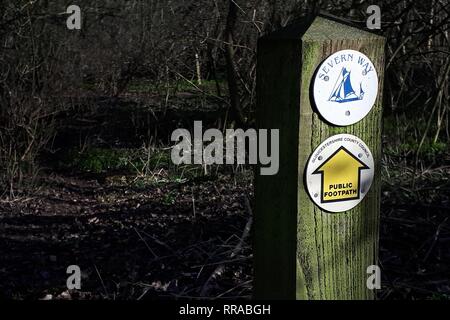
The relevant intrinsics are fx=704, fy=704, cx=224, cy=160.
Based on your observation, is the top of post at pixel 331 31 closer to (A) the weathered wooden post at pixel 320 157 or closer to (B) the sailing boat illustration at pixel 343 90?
(A) the weathered wooden post at pixel 320 157

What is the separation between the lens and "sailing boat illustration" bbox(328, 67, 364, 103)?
2145 mm

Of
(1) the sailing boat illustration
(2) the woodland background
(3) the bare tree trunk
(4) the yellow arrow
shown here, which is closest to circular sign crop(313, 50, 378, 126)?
(1) the sailing boat illustration

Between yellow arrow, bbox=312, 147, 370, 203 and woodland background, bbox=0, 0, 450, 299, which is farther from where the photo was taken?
woodland background, bbox=0, 0, 450, 299

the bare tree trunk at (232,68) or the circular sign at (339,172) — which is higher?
the bare tree trunk at (232,68)

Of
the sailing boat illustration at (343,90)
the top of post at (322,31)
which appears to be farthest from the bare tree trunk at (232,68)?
the sailing boat illustration at (343,90)

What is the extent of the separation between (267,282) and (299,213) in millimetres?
332

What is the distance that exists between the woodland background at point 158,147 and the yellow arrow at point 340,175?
170cm

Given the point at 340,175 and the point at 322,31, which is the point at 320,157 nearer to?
the point at 340,175

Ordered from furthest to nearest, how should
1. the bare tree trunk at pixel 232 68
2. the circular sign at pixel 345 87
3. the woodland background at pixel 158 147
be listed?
the bare tree trunk at pixel 232 68 → the woodland background at pixel 158 147 → the circular sign at pixel 345 87

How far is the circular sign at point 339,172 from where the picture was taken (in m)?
2.18

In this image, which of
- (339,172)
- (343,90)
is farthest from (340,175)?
(343,90)

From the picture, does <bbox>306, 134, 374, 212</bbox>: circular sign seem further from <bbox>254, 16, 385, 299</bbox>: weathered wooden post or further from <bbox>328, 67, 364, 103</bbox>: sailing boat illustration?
<bbox>328, 67, 364, 103</bbox>: sailing boat illustration
